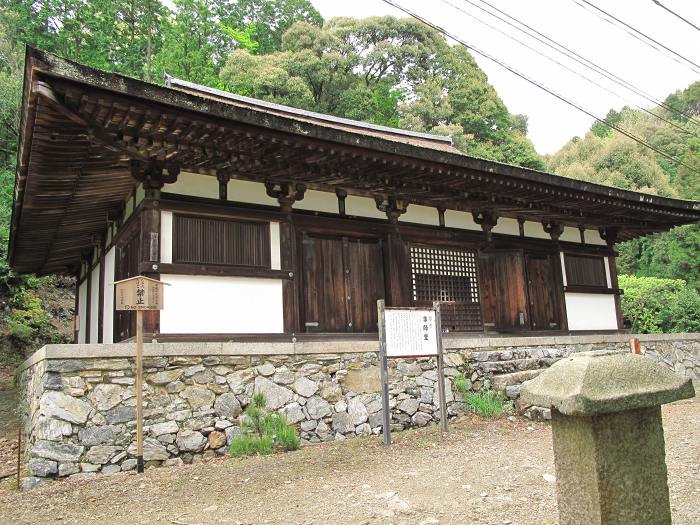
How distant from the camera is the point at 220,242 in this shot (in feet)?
25.8

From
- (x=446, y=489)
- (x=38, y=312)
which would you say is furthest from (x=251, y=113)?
(x=38, y=312)

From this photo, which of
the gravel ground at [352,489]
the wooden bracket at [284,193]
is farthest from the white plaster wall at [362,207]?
the gravel ground at [352,489]

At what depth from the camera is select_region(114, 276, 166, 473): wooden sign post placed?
6.08 m

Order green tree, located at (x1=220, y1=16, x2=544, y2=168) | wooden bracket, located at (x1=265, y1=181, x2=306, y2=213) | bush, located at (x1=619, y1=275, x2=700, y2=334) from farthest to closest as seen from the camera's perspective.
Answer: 1. green tree, located at (x1=220, y1=16, x2=544, y2=168)
2. bush, located at (x1=619, y1=275, x2=700, y2=334)
3. wooden bracket, located at (x1=265, y1=181, x2=306, y2=213)

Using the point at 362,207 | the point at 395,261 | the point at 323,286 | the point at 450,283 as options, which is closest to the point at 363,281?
the point at 395,261

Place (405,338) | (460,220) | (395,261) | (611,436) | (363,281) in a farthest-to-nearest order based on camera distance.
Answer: (460,220), (395,261), (363,281), (405,338), (611,436)

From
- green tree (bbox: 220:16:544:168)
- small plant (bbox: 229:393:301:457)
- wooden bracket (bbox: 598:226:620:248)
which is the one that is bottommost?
small plant (bbox: 229:393:301:457)

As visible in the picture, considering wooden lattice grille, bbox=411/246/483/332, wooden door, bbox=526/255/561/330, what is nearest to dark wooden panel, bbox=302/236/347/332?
wooden lattice grille, bbox=411/246/483/332

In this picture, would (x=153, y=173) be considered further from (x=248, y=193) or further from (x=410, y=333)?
(x=410, y=333)

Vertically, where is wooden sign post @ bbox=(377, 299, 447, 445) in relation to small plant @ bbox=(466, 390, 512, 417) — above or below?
above

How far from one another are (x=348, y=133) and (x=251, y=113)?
1.40 metres

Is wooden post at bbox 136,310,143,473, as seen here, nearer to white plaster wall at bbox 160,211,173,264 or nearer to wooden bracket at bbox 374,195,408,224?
white plaster wall at bbox 160,211,173,264

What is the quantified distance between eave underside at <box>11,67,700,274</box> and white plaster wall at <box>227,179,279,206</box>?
132 mm

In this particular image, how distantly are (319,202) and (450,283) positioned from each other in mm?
2876
